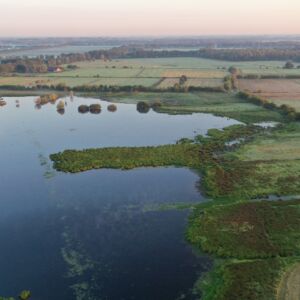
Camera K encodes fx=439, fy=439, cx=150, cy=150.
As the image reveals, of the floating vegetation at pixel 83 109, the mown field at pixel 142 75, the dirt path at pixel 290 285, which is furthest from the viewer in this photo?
the mown field at pixel 142 75

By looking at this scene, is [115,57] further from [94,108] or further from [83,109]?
[83,109]

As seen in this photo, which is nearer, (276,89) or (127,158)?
(127,158)

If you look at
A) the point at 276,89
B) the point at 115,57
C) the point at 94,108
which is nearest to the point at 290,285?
the point at 94,108

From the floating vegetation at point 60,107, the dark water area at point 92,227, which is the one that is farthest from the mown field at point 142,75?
the dark water area at point 92,227

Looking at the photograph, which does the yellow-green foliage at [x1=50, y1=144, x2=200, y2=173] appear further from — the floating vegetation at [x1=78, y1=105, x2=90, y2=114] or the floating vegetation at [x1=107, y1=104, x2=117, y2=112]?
the floating vegetation at [x1=78, y1=105, x2=90, y2=114]

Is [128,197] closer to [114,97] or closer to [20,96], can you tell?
[114,97]

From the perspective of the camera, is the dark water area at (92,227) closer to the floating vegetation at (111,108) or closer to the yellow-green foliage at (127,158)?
the yellow-green foliage at (127,158)
